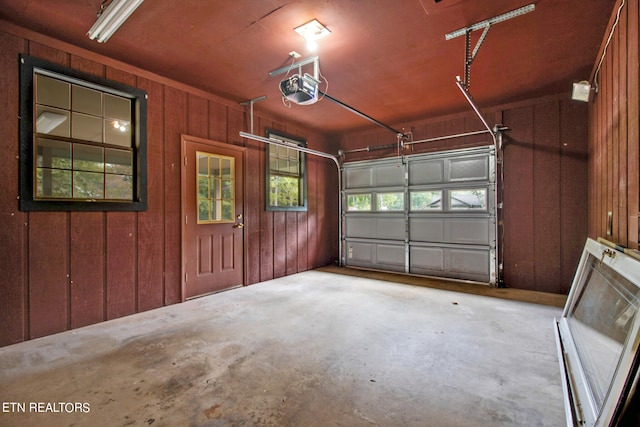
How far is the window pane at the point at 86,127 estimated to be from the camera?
3.02 meters

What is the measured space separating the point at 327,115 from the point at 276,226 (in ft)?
7.07

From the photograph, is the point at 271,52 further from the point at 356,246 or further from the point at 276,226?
the point at 356,246

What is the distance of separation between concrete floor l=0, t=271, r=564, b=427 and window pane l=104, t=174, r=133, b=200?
138 cm

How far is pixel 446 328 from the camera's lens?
2.96 metres

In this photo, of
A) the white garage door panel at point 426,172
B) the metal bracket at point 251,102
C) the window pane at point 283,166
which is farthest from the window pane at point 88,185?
the white garage door panel at point 426,172

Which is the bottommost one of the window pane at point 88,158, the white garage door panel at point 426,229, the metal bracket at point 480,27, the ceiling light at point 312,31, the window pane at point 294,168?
the white garage door panel at point 426,229

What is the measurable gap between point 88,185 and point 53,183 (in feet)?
0.90

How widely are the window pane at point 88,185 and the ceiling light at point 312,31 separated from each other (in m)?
2.60

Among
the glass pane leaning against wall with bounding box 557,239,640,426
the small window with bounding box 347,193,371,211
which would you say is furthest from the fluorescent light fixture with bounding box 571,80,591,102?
the small window with bounding box 347,193,371,211

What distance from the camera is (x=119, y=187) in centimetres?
335

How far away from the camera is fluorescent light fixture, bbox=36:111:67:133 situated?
2.81 meters

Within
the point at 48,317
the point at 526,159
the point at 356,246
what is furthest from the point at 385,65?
the point at 48,317

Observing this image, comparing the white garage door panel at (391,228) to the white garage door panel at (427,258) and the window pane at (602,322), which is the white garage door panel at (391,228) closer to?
the white garage door panel at (427,258)

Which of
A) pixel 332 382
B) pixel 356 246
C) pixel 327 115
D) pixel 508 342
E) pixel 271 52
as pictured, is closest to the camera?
pixel 332 382
